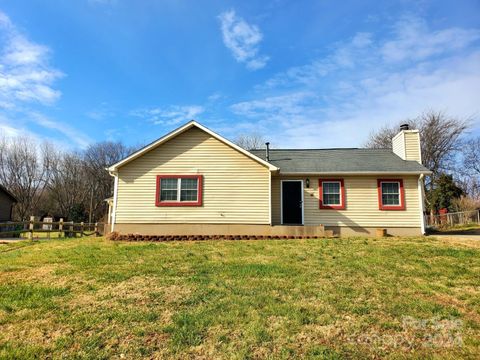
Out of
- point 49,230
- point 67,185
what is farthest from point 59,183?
point 49,230

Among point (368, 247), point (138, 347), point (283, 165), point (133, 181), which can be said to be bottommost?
point (138, 347)

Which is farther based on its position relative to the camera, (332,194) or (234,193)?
(332,194)

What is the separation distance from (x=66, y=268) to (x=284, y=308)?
5.75 m

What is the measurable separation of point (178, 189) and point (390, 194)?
974 cm

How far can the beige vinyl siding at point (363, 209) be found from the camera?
14.8 m

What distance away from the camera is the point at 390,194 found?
15.0 meters

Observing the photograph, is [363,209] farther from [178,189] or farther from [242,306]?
[242,306]

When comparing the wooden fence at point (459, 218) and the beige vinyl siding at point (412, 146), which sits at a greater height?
the beige vinyl siding at point (412, 146)

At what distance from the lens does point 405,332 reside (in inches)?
178

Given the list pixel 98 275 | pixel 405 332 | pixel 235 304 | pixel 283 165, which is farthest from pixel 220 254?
pixel 283 165

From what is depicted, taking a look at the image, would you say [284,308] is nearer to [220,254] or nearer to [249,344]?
[249,344]

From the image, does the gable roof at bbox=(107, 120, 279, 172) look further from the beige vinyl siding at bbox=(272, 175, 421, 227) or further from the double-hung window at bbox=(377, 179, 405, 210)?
the double-hung window at bbox=(377, 179, 405, 210)

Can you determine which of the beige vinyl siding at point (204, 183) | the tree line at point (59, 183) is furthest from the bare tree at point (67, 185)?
the beige vinyl siding at point (204, 183)

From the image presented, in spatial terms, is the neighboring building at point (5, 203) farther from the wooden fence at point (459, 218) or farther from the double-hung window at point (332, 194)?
the wooden fence at point (459, 218)
